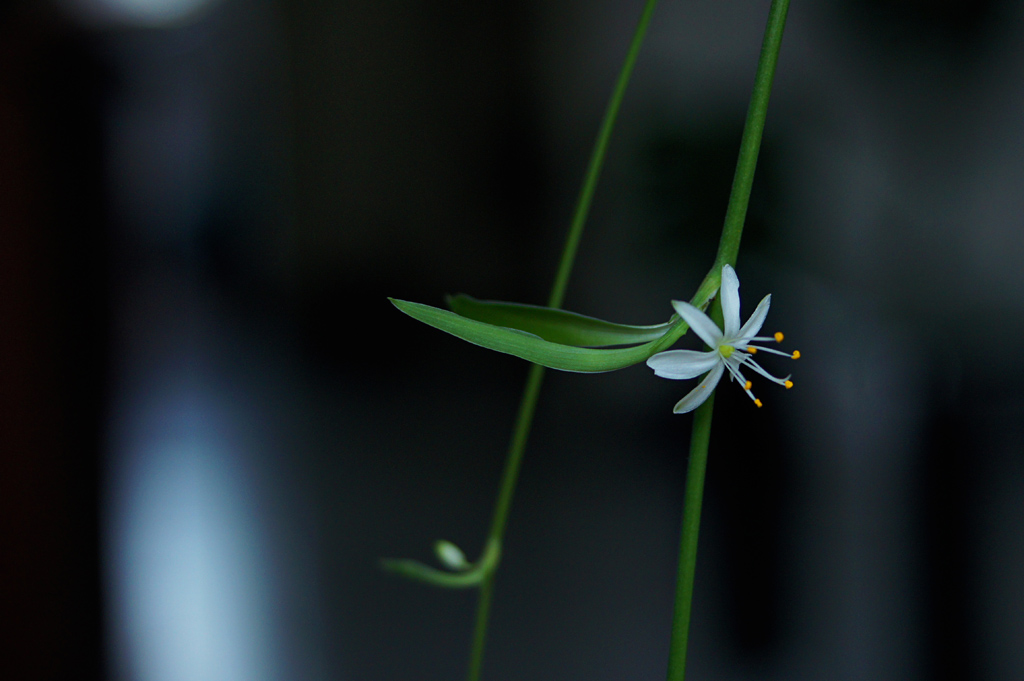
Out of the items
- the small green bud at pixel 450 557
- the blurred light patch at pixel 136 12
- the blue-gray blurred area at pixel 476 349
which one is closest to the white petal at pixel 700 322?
the small green bud at pixel 450 557

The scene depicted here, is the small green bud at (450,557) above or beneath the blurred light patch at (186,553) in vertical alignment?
above

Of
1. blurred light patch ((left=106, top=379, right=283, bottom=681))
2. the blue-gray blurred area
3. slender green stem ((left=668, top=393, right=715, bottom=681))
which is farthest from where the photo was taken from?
blurred light patch ((left=106, top=379, right=283, bottom=681))

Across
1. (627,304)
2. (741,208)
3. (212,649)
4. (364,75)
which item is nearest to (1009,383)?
(627,304)

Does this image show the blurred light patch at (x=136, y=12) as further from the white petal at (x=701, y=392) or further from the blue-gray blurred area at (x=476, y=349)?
the white petal at (x=701, y=392)

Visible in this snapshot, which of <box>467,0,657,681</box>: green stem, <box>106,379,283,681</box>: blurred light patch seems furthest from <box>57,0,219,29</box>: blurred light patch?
<box>467,0,657,681</box>: green stem

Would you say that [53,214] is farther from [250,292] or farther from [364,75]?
[364,75]

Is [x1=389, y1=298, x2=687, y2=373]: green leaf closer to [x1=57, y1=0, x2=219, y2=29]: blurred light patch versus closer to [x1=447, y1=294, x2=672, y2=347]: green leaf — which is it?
[x1=447, y1=294, x2=672, y2=347]: green leaf

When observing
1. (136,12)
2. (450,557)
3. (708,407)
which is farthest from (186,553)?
(708,407)
